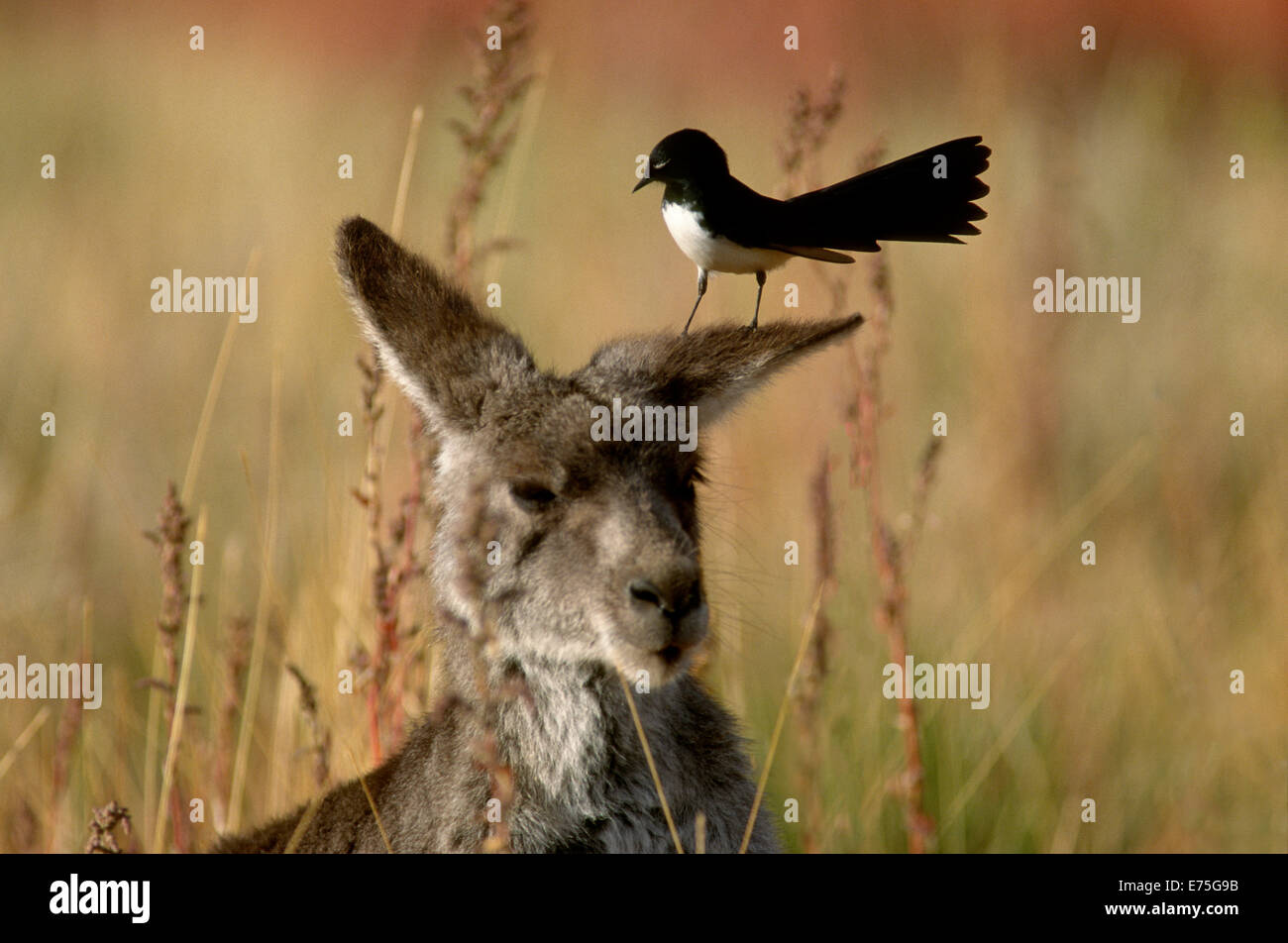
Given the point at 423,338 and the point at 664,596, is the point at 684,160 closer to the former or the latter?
the point at 423,338

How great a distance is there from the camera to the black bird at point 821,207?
4.20 metres

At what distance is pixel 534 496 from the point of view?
4.51 metres

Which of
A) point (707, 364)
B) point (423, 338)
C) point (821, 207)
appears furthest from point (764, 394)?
point (821, 207)

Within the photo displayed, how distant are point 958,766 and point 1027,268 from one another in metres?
4.35

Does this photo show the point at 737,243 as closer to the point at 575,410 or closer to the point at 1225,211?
the point at 575,410

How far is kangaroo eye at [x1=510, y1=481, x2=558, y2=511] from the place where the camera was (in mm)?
4496

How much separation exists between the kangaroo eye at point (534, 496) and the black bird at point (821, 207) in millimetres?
905

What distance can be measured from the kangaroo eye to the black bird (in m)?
0.91

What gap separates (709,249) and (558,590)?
1154 millimetres

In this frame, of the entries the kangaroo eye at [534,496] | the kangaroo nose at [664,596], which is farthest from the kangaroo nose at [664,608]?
the kangaroo eye at [534,496]

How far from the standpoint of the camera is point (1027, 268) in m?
9.63

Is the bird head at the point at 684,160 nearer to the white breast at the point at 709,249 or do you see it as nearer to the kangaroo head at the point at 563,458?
the white breast at the point at 709,249

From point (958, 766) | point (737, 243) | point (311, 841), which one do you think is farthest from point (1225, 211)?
point (311, 841)

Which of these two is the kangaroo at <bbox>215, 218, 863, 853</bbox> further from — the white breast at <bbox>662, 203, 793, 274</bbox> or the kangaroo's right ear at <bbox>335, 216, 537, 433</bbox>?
the white breast at <bbox>662, 203, 793, 274</bbox>
